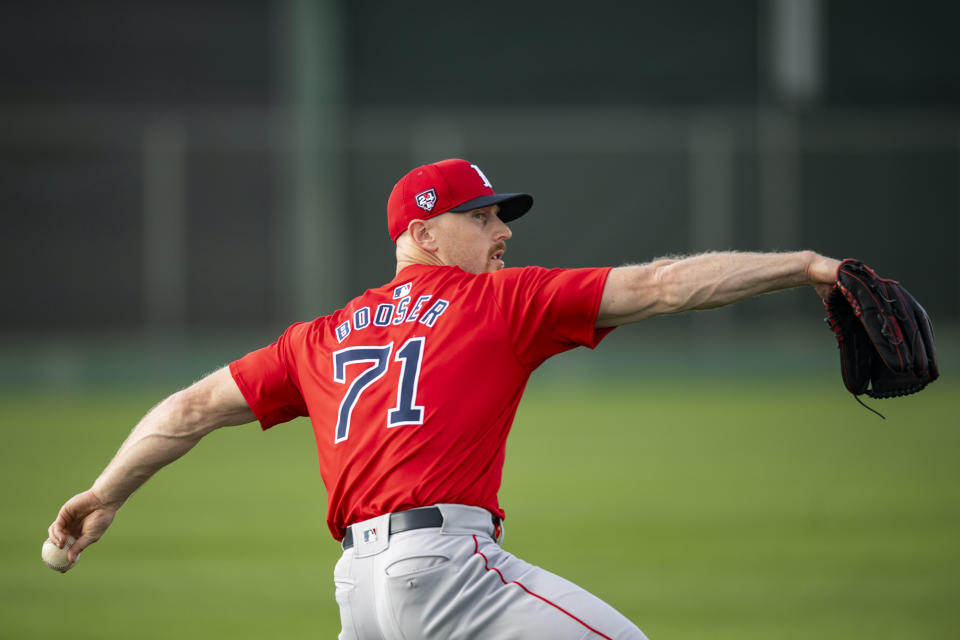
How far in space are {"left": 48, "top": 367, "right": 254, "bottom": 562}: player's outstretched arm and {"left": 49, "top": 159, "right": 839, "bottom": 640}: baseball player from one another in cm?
13

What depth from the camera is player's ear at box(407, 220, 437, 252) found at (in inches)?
193

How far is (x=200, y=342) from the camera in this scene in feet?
72.1

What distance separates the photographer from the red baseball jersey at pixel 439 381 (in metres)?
4.28

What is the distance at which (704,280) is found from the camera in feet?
13.7

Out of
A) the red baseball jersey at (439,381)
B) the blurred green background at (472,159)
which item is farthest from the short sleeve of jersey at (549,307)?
the blurred green background at (472,159)

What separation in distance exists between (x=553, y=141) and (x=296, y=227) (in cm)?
Result: 479

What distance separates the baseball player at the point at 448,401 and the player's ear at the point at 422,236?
0.06 meters

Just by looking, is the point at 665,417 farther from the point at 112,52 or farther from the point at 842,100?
the point at 112,52

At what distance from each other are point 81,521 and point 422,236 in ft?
5.79

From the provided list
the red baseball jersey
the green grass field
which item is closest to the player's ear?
the red baseball jersey

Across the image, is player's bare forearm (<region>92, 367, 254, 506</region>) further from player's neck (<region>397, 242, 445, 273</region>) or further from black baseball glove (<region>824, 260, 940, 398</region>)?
black baseball glove (<region>824, 260, 940, 398</region>)

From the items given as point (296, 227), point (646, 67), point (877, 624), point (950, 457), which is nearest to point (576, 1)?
point (646, 67)

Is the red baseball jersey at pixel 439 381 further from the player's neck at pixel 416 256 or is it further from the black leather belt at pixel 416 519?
the player's neck at pixel 416 256

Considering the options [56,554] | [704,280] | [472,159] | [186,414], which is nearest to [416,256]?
[186,414]
